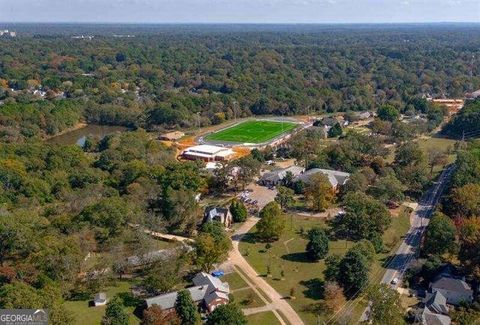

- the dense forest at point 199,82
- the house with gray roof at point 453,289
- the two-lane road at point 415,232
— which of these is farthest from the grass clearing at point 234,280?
the dense forest at point 199,82

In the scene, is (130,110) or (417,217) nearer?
(417,217)

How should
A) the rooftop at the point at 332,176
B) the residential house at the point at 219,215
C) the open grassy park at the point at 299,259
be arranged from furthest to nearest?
the rooftop at the point at 332,176
the residential house at the point at 219,215
the open grassy park at the point at 299,259

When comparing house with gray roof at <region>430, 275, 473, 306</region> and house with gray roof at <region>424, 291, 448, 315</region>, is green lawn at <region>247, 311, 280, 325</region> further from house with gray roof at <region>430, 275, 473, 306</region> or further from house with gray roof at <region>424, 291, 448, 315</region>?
house with gray roof at <region>430, 275, 473, 306</region>

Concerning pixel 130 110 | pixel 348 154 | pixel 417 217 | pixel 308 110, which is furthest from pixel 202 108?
pixel 417 217

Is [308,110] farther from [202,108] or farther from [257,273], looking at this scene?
[257,273]

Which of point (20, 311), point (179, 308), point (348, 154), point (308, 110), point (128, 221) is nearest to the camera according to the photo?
point (20, 311)

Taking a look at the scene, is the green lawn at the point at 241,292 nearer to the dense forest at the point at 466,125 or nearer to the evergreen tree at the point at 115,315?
the evergreen tree at the point at 115,315
